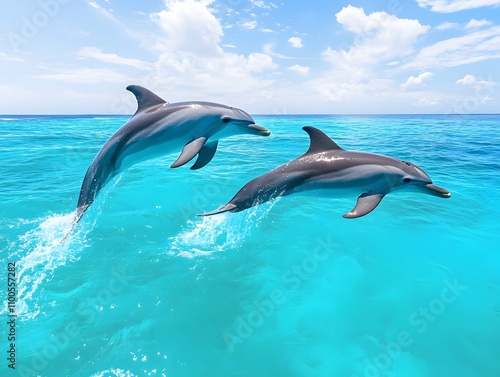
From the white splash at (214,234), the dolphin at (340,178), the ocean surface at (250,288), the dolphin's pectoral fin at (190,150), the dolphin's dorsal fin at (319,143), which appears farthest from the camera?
the white splash at (214,234)

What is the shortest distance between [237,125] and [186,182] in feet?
29.1

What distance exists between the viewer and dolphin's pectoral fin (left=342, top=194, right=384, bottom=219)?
4.68 metres

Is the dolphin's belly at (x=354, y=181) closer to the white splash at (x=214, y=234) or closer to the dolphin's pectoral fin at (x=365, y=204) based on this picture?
the dolphin's pectoral fin at (x=365, y=204)

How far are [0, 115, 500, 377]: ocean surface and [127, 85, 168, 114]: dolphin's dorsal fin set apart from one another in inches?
68.8

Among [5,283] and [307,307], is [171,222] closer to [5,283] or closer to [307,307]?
[5,283]

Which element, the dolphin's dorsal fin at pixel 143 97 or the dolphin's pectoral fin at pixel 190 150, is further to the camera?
the dolphin's dorsal fin at pixel 143 97

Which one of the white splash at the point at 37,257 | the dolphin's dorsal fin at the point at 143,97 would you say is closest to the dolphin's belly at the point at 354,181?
the dolphin's dorsal fin at the point at 143,97

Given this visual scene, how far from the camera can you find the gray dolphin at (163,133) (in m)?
4.91

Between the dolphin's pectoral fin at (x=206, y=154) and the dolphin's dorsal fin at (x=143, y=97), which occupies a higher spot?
the dolphin's dorsal fin at (x=143, y=97)

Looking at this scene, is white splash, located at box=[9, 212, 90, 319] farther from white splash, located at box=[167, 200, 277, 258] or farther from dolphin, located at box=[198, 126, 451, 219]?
dolphin, located at box=[198, 126, 451, 219]

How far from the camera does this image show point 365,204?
195 inches

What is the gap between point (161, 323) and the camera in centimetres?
516

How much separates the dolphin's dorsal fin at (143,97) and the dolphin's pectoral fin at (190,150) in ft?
4.51

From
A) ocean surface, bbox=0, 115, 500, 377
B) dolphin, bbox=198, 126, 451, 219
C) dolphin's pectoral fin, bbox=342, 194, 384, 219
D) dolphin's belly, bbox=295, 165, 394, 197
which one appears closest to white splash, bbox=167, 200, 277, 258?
ocean surface, bbox=0, 115, 500, 377
